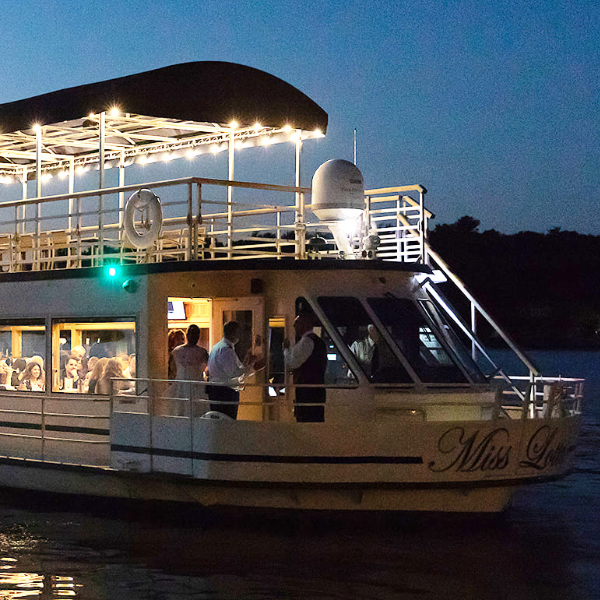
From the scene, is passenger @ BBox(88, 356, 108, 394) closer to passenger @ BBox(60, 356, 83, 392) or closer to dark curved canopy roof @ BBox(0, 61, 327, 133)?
passenger @ BBox(60, 356, 83, 392)

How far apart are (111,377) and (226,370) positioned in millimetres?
1652

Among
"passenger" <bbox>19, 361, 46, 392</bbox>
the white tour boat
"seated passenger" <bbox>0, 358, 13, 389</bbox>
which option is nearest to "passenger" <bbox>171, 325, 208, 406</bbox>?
the white tour boat

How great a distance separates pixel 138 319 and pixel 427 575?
481cm

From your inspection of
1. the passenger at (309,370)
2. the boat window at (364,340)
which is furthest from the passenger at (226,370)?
the boat window at (364,340)

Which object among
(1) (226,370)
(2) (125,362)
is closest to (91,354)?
(2) (125,362)

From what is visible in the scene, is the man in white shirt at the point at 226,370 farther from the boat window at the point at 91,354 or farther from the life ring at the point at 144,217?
the life ring at the point at 144,217

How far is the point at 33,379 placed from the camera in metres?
14.3

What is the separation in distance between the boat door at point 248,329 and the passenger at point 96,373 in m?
1.40

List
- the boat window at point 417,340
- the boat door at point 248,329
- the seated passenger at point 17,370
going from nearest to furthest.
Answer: the boat window at point 417,340 < the boat door at point 248,329 < the seated passenger at point 17,370

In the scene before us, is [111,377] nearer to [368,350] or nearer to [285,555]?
[368,350]

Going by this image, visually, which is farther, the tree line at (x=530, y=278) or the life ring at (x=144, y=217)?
the tree line at (x=530, y=278)

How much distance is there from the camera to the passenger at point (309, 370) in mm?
11820

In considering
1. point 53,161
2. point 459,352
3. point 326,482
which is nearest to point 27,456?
point 326,482

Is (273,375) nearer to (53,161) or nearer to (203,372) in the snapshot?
(203,372)
